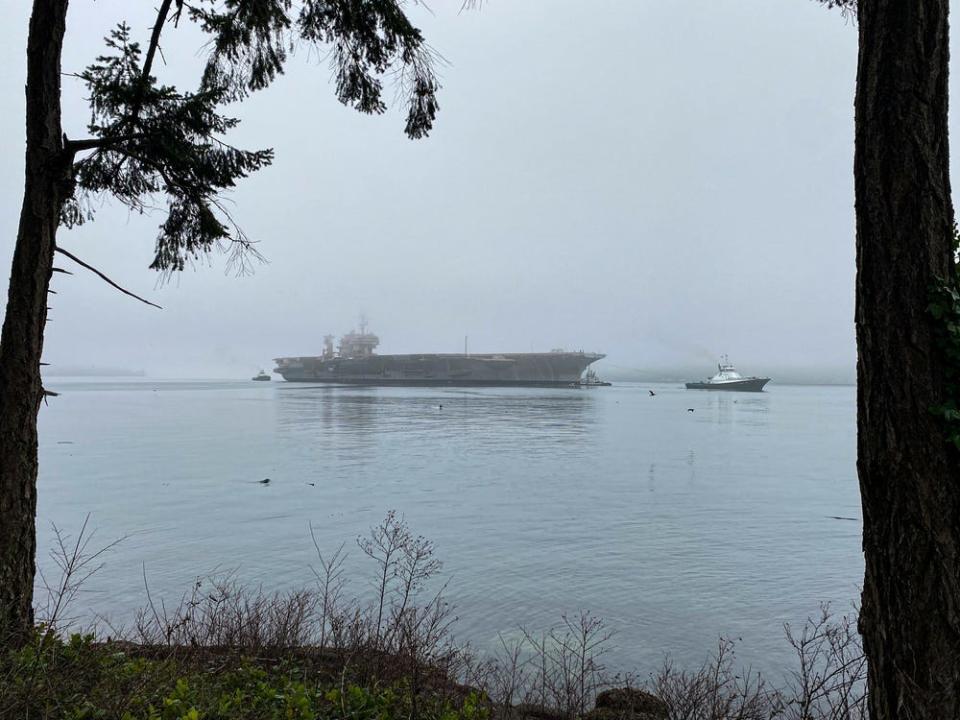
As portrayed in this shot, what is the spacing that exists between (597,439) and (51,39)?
27835mm

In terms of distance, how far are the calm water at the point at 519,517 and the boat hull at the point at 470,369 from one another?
64.6m

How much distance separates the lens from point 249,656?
4410 millimetres

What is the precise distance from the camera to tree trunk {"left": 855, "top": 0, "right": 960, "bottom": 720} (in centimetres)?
275

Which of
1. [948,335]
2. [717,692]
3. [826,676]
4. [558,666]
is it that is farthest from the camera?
[558,666]

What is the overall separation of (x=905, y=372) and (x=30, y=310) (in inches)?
202

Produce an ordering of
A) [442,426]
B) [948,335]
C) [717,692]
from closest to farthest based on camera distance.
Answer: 1. [948,335]
2. [717,692]
3. [442,426]

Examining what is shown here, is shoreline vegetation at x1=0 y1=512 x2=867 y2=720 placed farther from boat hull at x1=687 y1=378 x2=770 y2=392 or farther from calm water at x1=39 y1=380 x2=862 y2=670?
boat hull at x1=687 y1=378 x2=770 y2=392

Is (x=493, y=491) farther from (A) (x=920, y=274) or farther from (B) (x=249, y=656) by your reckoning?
(A) (x=920, y=274)

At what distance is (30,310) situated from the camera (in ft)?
13.5

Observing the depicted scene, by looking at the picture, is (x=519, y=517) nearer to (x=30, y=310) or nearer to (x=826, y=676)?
(x=826, y=676)

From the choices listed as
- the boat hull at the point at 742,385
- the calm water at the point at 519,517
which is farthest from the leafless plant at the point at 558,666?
the boat hull at the point at 742,385

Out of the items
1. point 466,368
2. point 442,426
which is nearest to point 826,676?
point 442,426

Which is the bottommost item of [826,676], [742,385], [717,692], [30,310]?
[717,692]

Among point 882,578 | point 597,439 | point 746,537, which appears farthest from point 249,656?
point 597,439
